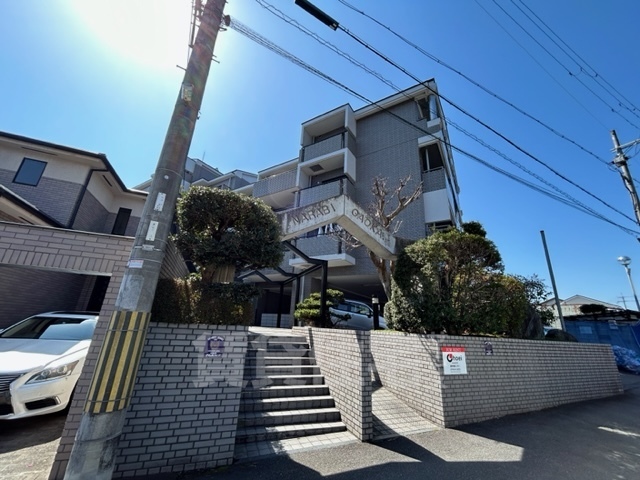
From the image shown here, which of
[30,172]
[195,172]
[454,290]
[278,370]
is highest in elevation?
[195,172]

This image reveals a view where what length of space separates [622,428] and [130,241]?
9062mm

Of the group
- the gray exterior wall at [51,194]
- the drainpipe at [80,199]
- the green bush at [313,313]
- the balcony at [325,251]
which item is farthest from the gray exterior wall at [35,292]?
the balcony at [325,251]

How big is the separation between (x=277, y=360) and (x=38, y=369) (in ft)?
11.7

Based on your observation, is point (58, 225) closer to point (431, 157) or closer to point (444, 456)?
point (444, 456)

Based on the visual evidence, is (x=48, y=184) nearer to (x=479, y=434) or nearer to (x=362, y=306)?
(x=362, y=306)

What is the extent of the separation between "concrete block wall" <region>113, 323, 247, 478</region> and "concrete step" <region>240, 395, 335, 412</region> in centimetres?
96

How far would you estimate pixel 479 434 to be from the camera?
4285mm

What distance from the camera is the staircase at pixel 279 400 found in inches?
150

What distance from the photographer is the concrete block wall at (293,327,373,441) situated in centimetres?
398

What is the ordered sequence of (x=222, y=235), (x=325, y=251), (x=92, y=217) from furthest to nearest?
(x=325, y=251) < (x=92, y=217) < (x=222, y=235)

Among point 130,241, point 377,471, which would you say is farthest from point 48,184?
point 377,471

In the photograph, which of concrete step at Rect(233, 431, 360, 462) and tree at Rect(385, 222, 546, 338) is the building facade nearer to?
concrete step at Rect(233, 431, 360, 462)

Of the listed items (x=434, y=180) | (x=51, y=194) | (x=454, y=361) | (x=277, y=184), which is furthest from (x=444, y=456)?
(x=277, y=184)

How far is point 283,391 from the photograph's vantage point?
4613 mm
